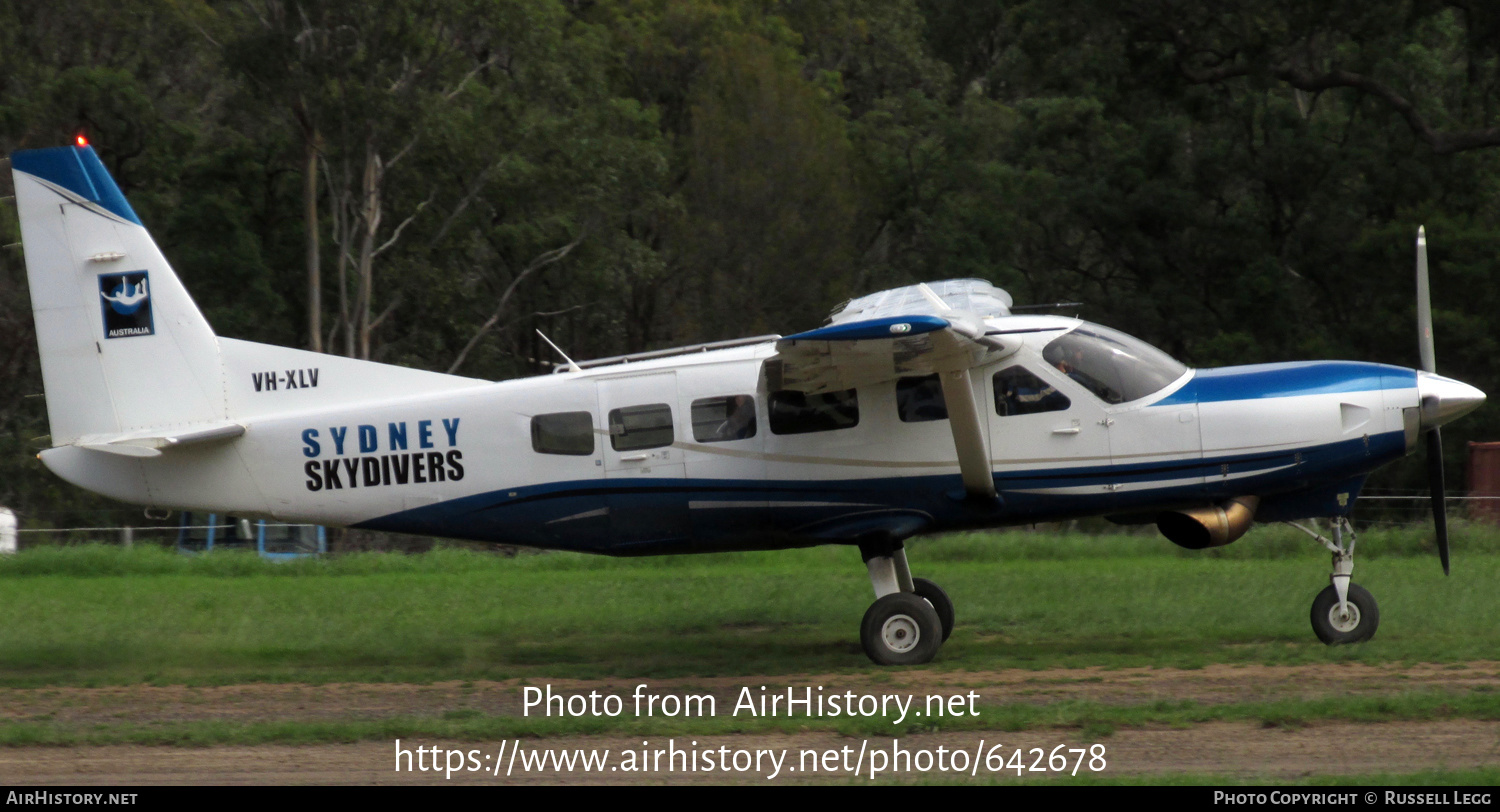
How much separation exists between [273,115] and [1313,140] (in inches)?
1027

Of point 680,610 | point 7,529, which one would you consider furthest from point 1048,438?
point 7,529

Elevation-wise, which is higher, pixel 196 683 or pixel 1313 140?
pixel 1313 140

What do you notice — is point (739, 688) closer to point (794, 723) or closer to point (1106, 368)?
point (794, 723)

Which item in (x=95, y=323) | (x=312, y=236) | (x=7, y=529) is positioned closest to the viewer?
(x=95, y=323)

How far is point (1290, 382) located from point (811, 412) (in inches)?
148

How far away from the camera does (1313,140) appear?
38281mm

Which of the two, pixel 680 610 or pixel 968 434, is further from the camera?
pixel 680 610

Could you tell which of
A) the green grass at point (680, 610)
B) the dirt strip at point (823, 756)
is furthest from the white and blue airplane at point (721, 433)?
the dirt strip at point (823, 756)

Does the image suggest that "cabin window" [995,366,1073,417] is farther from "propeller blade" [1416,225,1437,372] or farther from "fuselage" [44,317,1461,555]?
"propeller blade" [1416,225,1437,372]

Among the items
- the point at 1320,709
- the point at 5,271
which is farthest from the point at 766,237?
the point at 1320,709

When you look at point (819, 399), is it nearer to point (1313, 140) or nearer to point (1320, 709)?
point (1320, 709)

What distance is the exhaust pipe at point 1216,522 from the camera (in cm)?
1167

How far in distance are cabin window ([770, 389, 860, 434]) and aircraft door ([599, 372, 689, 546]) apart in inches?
30.3

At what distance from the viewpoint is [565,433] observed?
1214cm
